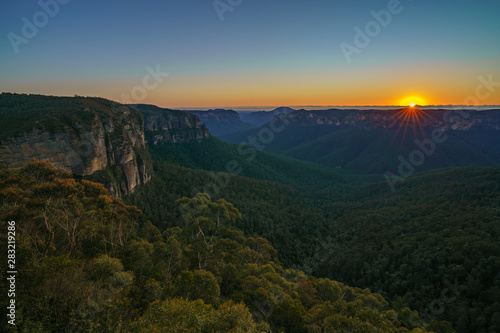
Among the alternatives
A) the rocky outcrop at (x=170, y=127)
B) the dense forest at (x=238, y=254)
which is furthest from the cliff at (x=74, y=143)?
the rocky outcrop at (x=170, y=127)

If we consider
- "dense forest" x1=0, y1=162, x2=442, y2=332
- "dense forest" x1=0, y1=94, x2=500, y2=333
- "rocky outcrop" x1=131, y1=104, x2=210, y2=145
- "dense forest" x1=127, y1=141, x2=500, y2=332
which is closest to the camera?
"dense forest" x1=0, y1=162, x2=442, y2=332

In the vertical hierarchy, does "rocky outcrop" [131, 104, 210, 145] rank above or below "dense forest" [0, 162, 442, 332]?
above

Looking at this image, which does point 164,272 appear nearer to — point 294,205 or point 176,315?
point 176,315

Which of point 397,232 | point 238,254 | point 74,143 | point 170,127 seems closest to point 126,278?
point 238,254

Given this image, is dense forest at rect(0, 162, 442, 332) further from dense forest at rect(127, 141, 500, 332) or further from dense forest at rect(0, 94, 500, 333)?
dense forest at rect(127, 141, 500, 332)

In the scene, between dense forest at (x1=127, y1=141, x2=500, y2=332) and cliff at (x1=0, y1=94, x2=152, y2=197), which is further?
cliff at (x1=0, y1=94, x2=152, y2=197)

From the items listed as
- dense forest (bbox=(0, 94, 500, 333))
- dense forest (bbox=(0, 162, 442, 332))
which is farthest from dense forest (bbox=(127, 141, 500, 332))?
dense forest (bbox=(0, 162, 442, 332))

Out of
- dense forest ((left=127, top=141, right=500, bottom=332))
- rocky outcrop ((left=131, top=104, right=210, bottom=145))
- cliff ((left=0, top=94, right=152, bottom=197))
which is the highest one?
rocky outcrop ((left=131, top=104, right=210, bottom=145))
